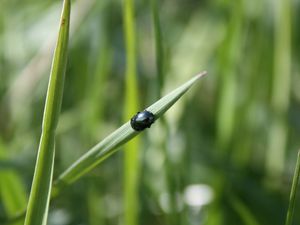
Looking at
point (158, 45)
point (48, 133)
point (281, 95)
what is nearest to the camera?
point (48, 133)

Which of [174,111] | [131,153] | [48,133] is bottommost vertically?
[48,133]

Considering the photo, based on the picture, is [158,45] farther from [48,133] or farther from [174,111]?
[174,111]

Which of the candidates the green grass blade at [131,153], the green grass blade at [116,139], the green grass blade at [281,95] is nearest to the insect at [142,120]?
the green grass blade at [116,139]

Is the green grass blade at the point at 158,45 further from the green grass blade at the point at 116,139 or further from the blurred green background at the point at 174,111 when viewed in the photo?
the green grass blade at the point at 116,139

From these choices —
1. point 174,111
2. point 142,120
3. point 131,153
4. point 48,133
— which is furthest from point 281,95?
point 48,133

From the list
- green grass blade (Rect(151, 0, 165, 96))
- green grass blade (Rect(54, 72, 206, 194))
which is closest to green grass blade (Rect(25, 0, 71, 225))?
green grass blade (Rect(54, 72, 206, 194))

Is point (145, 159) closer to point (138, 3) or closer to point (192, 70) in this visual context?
point (192, 70)

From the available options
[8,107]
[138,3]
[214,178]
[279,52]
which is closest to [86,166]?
[214,178]
